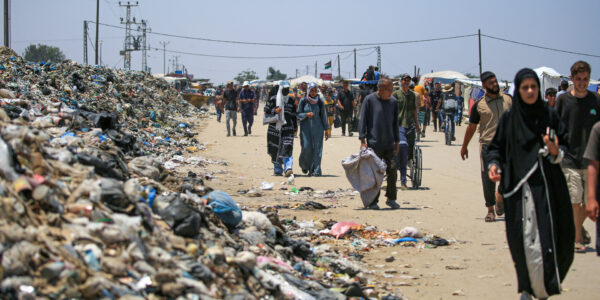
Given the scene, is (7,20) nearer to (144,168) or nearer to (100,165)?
(144,168)

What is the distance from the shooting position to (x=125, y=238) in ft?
13.5

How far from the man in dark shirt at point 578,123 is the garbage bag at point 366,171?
8.45 ft

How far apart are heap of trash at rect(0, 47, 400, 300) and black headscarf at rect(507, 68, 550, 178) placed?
146cm

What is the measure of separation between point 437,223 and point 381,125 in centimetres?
152

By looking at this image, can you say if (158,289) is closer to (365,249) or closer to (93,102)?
(365,249)

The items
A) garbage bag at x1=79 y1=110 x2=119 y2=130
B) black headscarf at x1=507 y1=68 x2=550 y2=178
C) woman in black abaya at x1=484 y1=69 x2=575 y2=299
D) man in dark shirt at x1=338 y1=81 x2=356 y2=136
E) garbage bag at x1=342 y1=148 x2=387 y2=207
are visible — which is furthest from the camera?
man in dark shirt at x1=338 y1=81 x2=356 y2=136

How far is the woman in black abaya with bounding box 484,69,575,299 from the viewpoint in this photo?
4.08m

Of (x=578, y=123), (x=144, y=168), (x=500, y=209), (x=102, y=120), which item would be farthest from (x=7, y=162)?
(x=500, y=209)

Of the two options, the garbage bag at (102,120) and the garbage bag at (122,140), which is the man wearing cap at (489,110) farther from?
the garbage bag at (102,120)

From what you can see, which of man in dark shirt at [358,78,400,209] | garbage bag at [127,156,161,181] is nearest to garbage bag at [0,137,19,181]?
garbage bag at [127,156,161,181]

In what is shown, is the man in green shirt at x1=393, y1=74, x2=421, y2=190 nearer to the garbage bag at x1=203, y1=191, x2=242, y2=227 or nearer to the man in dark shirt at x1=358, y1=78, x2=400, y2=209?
the man in dark shirt at x1=358, y1=78, x2=400, y2=209

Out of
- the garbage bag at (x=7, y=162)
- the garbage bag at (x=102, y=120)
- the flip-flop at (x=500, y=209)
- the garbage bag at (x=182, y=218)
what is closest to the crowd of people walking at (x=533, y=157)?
the flip-flop at (x=500, y=209)

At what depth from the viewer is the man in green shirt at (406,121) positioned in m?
10.2

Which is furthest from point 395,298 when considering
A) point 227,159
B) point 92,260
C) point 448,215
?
point 227,159
